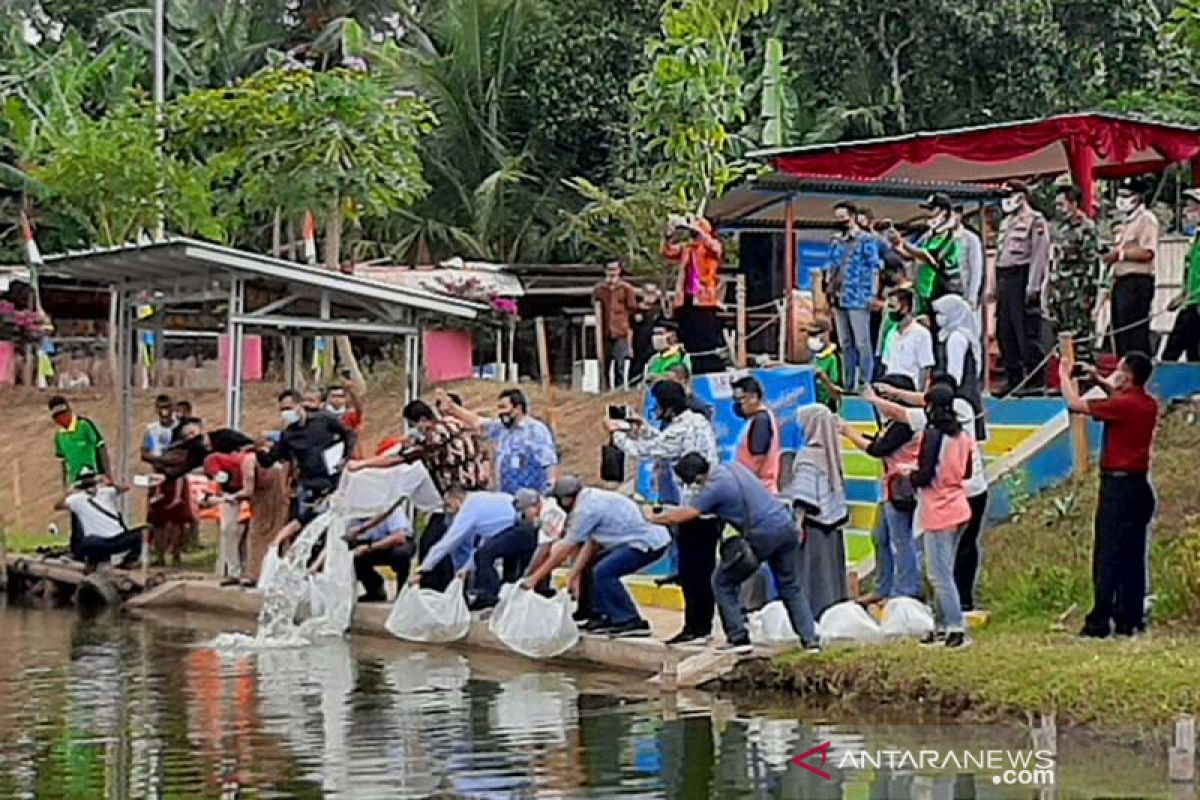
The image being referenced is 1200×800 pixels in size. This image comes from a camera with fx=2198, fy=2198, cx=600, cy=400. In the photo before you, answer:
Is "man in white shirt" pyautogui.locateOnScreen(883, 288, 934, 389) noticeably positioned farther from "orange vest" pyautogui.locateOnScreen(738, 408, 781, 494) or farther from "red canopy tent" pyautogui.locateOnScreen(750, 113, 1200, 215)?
"red canopy tent" pyautogui.locateOnScreen(750, 113, 1200, 215)

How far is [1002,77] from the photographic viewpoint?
35.8 metres

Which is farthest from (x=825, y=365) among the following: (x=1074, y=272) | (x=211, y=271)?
(x=211, y=271)

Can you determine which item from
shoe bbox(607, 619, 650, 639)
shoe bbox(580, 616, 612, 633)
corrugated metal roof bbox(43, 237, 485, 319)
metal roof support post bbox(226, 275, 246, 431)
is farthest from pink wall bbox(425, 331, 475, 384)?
shoe bbox(607, 619, 650, 639)

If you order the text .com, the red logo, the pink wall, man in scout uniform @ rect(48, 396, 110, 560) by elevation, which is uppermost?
the pink wall

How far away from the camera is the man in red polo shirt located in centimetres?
1438

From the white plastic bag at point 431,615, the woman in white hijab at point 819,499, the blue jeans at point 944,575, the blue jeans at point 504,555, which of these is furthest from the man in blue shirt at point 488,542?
the blue jeans at point 944,575

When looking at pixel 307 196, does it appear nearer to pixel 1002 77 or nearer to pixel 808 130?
pixel 808 130

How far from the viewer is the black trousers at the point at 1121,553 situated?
14531 millimetres

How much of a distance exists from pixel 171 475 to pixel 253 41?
20.6 m

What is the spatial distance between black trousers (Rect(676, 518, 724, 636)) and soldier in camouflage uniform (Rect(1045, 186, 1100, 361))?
6213 millimetres

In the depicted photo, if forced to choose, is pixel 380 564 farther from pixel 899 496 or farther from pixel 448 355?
pixel 448 355

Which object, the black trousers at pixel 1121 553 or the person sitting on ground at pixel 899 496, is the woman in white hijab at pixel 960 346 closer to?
the person sitting on ground at pixel 899 496

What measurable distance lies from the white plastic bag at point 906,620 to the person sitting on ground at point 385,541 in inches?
223

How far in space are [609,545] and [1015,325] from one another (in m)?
5.38
